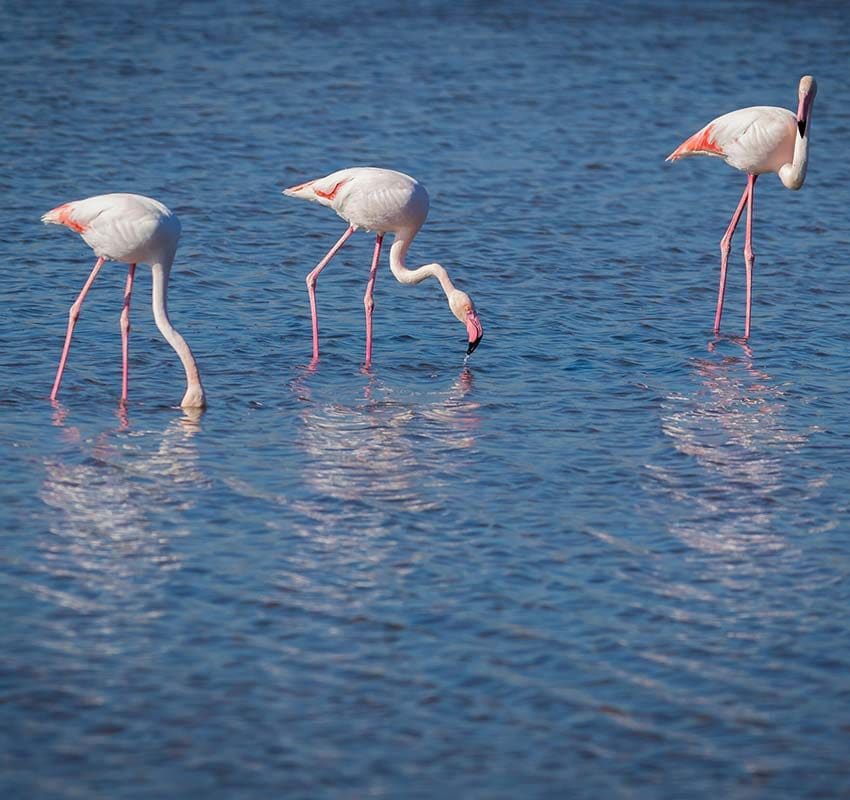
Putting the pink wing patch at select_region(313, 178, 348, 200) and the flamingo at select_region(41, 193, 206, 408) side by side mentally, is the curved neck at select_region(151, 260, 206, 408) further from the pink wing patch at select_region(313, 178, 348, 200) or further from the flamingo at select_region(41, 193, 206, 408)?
the pink wing patch at select_region(313, 178, 348, 200)

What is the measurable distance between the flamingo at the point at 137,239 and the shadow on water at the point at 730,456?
2.79 meters

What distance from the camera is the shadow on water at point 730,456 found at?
7.58 metres

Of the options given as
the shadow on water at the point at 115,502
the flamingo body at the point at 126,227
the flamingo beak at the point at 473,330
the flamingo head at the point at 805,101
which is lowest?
the shadow on water at the point at 115,502

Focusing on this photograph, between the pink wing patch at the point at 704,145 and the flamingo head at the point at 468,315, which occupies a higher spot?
the pink wing patch at the point at 704,145

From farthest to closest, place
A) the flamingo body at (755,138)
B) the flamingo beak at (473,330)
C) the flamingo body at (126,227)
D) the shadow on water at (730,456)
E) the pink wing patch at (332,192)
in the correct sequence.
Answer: the flamingo body at (755,138) → the pink wing patch at (332,192) → the flamingo beak at (473,330) → the flamingo body at (126,227) → the shadow on water at (730,456)

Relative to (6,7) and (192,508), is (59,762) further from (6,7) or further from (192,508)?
(6,7)

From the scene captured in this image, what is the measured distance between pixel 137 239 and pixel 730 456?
3518 mm

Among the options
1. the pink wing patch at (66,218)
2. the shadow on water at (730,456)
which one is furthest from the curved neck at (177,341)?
the shadow on water at (730,456)

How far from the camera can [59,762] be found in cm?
538

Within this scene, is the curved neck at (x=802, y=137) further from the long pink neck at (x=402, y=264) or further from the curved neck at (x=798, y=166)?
the long pink neck at (x=402, y=264)

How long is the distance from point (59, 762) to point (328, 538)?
2214 millimetres

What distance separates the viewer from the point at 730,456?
8641mm

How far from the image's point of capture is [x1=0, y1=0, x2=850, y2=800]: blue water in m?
5.62

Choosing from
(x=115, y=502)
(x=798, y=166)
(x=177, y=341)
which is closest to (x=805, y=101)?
(x=798, y=166)
